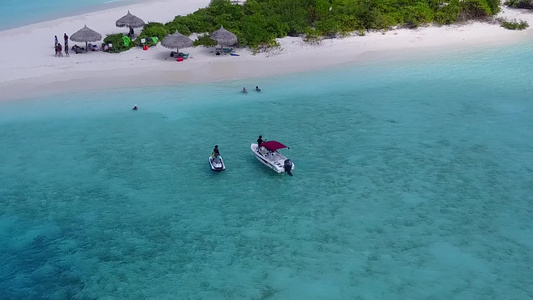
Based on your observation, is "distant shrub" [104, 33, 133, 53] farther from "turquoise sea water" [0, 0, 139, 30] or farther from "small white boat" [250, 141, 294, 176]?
"small white boat" [250, 141, 294, 176]

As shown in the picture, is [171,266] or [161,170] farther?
[161,170]

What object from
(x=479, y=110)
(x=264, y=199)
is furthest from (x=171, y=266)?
(x=479, y=110)

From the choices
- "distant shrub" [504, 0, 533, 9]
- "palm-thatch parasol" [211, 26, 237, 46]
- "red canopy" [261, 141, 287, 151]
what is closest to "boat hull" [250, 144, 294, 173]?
"red canopy" [261, 141, 287, 151]

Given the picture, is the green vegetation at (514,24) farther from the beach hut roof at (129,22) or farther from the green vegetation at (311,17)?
the beach hut roof at (129,22)

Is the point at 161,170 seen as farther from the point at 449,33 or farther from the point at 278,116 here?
the point at 449,33

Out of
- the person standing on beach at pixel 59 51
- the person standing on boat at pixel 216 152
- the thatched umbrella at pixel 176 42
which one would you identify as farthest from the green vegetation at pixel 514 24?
the person standing on beach at pixel 59 51

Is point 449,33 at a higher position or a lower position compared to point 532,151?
higher
